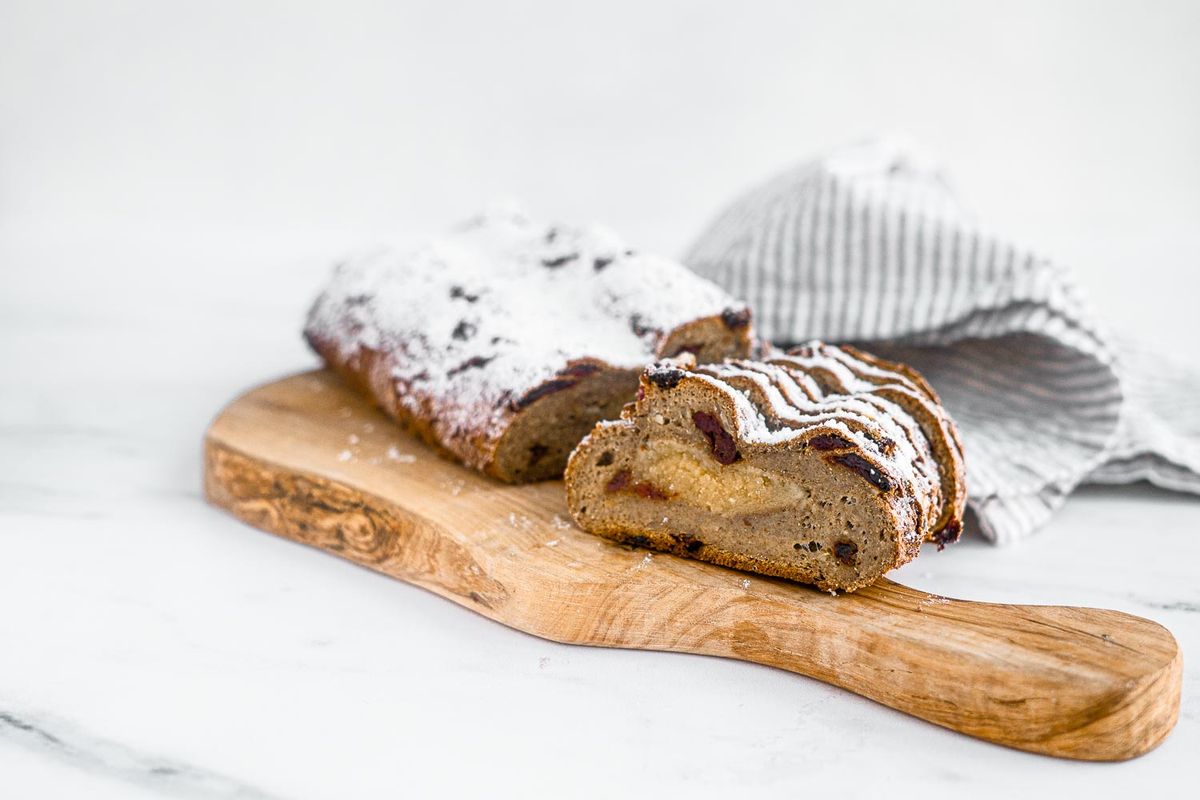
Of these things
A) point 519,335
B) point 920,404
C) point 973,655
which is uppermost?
point 920,404

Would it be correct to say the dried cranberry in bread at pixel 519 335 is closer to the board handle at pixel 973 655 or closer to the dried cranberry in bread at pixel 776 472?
the dried cranberry in bread at pixel 776 472

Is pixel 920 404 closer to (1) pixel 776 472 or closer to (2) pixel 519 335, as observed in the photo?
(1) pixel 776 472

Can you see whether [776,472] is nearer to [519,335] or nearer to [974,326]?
[519,335]

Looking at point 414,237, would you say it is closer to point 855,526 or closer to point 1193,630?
point 855,526

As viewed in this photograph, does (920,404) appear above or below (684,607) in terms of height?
above

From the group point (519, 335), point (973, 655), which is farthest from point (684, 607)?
point (519, 335)

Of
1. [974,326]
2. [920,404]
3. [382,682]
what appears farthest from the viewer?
[974,326]

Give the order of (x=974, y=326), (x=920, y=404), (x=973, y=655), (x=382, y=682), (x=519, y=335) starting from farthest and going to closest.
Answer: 1. (x=974, y=326)
2. (x=519, y=335)
3. (x=920, y=404)
4. (x=382, y=682)
5. (x=973, y=655)

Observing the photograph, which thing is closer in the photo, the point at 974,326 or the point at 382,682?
the point at 382,682
